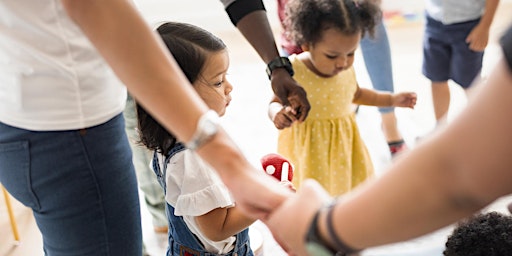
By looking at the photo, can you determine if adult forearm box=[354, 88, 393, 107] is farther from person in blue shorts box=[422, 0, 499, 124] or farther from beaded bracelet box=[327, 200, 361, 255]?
beaded bracelet box=[327, 200, 361, 255]

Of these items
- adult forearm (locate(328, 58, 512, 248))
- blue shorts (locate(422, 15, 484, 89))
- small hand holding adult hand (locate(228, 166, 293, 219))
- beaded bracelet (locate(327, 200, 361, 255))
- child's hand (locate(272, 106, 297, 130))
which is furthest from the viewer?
blue shorts (locate(422, 15, 484, 89))

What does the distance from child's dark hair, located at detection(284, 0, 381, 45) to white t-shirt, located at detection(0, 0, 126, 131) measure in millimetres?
854

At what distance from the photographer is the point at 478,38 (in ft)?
7.04

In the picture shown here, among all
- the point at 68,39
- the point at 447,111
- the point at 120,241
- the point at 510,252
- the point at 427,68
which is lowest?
the point at 447,111

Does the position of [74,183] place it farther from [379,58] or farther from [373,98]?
[379,58]

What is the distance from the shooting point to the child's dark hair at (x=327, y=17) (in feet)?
5.56

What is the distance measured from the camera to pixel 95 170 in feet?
3.31

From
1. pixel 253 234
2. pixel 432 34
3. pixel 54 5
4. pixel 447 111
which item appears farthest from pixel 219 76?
pixel 447 111

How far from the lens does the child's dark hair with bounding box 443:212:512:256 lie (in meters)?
1.03

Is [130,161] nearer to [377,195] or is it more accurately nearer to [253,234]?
[377,195]

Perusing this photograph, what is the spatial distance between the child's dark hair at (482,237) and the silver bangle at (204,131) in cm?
52

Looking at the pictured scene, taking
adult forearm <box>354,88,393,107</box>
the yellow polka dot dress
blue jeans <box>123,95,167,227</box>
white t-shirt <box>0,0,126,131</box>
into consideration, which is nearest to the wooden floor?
blue jeans <box>123,95,167,227</box>

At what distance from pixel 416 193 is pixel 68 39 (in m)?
0.61

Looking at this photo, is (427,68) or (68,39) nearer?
(68,39)
